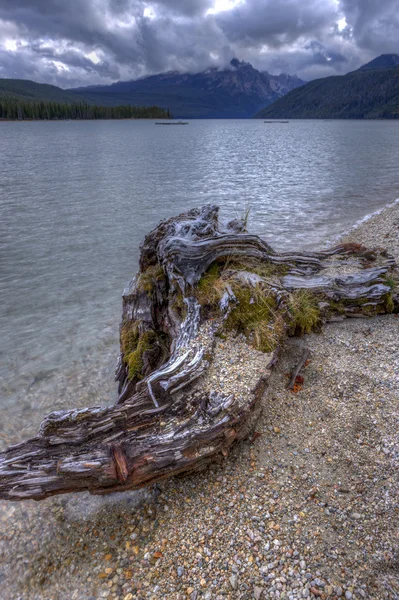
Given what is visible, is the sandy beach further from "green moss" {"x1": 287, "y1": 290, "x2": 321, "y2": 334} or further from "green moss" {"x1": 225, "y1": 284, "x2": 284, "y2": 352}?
"green moss" {"x1": 287, "y1": 290, "x2": 321, "y2": 334}

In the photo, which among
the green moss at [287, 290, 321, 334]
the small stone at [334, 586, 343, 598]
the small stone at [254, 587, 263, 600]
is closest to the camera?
the small stone at [334, 586, 343, 598]

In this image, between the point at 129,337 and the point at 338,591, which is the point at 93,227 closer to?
the point at 129,337

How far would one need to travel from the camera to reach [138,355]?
24.6 ft

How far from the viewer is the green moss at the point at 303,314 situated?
8.02 m

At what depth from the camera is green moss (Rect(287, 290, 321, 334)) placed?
802 centimetres

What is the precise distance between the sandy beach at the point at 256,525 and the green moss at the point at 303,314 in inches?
72.2

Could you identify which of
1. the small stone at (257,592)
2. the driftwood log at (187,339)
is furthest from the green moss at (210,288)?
the small stone at (257,592)

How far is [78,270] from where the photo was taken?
49.0 feet

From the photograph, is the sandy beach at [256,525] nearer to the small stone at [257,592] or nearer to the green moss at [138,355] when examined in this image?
the small stone at [257,592]

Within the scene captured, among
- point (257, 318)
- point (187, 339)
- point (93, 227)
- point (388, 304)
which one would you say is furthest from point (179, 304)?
point (93, 227)

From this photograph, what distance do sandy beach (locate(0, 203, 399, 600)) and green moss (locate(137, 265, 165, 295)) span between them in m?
3.64

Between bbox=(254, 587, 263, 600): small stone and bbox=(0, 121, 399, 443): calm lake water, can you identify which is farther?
bbox=(0, 121, 399, 443): calm lake water

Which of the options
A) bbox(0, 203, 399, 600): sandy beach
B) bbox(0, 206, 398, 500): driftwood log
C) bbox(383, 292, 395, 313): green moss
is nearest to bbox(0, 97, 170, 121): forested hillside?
bbox(0, 206, 398, 500): driftwood log

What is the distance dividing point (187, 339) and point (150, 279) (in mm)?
3012
